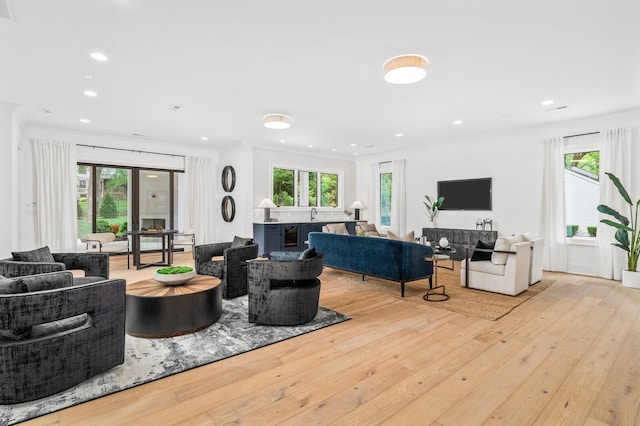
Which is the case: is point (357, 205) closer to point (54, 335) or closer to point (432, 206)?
point (432, 206)

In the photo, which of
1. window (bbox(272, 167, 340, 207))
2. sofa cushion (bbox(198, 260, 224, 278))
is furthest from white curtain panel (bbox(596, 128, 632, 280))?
sofa cushion (bbox(198, 260, 224, 278))

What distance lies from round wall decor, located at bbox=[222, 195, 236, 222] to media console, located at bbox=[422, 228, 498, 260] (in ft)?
16.3

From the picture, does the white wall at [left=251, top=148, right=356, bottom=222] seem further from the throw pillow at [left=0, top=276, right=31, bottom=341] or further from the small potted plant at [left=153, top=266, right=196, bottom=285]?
the throw pillow at [left=0, top=276, right=31, bottom=341]

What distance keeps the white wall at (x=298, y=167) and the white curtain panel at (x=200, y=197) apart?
1.48 meters

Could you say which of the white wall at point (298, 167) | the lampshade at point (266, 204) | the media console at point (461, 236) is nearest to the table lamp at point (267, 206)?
the lampshade at point (266, 204)

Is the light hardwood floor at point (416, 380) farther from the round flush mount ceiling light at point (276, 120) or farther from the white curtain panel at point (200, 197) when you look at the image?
the white curtain panel at point (200, 197)

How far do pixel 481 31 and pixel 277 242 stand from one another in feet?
19.8

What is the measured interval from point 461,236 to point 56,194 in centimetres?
866

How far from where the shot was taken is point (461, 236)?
7.37 metres

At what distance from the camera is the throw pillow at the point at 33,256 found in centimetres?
338

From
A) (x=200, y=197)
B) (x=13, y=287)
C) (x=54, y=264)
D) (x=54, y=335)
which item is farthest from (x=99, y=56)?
(x=200, y=197)

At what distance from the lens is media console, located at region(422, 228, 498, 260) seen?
7.03 metres

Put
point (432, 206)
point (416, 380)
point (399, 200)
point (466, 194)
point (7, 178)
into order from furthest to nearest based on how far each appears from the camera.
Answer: point (399, 200) → point (432, 206) → point (466, 194) → point (7, 178) → point (416, 380)

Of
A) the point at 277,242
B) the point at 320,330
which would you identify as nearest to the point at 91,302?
the point at 320,330
